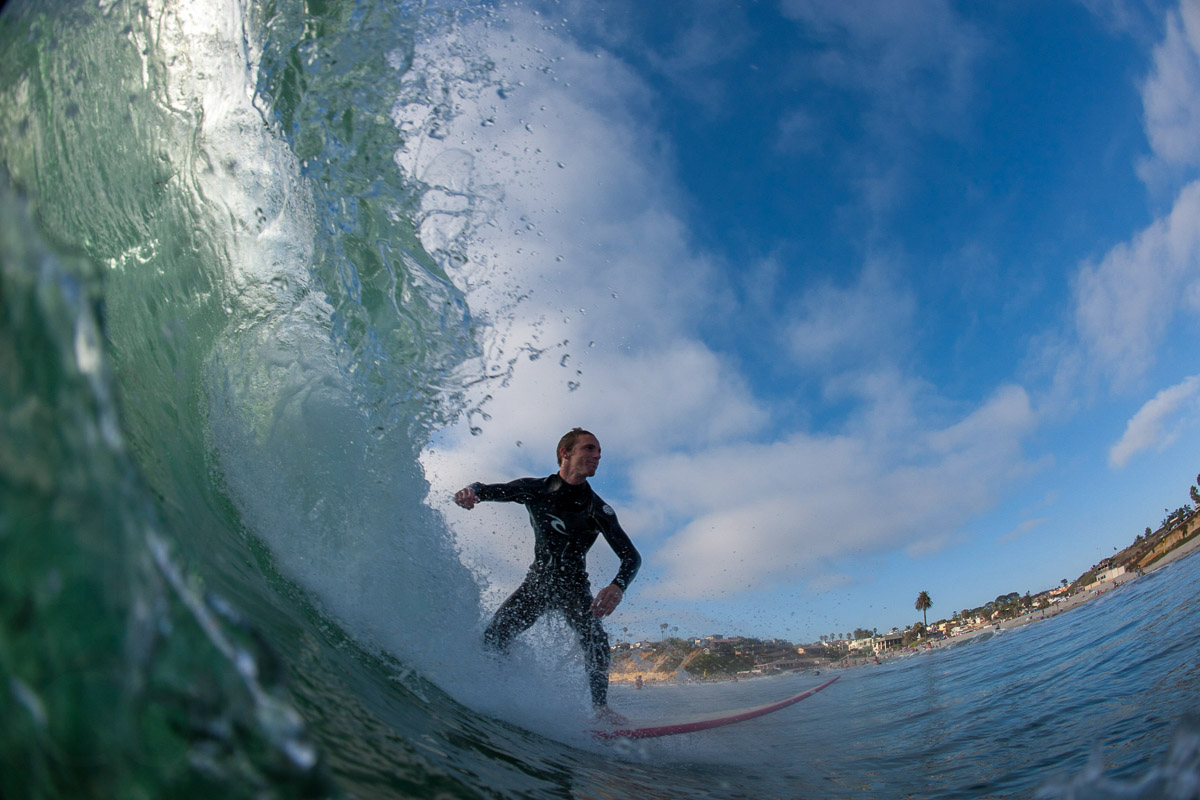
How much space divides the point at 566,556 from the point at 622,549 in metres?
0.45

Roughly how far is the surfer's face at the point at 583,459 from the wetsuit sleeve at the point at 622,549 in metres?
0.39

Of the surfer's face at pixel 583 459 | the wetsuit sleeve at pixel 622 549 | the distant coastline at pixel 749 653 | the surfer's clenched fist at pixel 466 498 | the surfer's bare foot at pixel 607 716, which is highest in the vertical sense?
the surfer's face at pixel 583 459

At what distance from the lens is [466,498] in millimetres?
4309

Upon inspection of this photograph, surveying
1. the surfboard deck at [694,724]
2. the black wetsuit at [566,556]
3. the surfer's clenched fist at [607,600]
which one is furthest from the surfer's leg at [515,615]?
the surfboard deck at [694,724]

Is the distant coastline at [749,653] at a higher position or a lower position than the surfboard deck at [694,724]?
higher

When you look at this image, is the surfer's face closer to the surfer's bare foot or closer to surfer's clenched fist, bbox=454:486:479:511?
surfer's clenched fist, bbox=454:486:479:511

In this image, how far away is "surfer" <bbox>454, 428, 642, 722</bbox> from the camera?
4355 millimetres

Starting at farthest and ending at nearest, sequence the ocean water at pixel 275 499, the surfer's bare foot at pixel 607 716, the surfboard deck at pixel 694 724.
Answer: the surfer's bare foot at pixel 607 716 → the surfboard deck at pixel 694 724 → the ocean water at pixel 275 499

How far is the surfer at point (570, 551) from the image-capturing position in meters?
4.36

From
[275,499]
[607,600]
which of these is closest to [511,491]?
[607,600]

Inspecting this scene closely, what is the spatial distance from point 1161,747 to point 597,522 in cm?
333

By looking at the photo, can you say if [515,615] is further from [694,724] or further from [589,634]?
[694,724]

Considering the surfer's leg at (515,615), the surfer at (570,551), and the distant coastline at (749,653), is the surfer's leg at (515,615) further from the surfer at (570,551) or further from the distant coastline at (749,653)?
the distant coastline at (749,653)

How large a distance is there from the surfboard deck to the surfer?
0.31 meters
